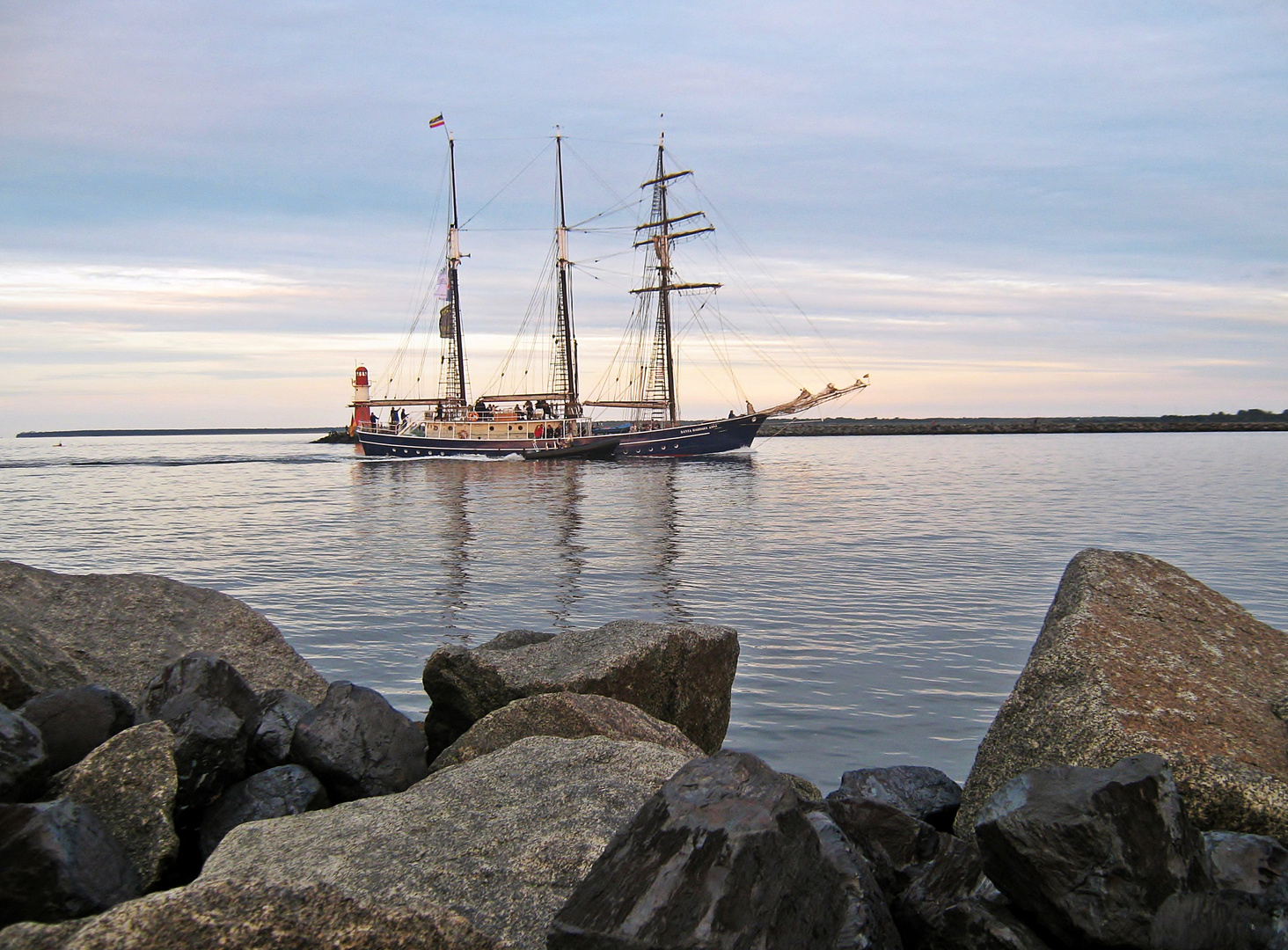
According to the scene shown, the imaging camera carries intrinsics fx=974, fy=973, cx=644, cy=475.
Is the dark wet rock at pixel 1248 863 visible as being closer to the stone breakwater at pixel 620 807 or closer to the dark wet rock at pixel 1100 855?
the stone breakwater at pixel 620 807

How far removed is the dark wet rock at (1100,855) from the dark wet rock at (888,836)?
570mm

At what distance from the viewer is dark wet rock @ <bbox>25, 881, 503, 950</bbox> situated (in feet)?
9.19

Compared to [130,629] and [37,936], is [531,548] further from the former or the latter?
[37,936]

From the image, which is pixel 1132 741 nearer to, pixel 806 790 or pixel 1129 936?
pixel 1129 936

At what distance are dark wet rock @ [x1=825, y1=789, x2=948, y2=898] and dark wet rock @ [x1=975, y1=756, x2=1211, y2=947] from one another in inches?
22.4

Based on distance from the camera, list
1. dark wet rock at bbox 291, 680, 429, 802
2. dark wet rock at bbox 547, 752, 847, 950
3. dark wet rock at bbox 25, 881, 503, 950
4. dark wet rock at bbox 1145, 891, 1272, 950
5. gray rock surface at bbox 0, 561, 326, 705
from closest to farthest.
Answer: dark wet rock at bbox 547, 752, 847, 950
dark wet rock at bbox 25, 881, 503, 950
dark wet rock at bbox 1145, 891, 1272, 950
dark wet rock at bbox 291, 680, 429, 802
gray rock surface at bbox 0, 561, 326, 705

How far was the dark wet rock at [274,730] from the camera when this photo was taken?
526cm

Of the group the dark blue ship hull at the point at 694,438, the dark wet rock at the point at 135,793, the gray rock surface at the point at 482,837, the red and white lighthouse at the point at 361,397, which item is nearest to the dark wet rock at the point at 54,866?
the dark wet rock at the point at 135,793

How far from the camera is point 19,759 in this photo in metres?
4.26

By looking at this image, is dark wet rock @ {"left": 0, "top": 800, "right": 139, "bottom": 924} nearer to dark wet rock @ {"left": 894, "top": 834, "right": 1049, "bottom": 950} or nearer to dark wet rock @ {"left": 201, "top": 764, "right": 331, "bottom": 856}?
dark wet rock @ {"left": 201, "top": 764, "right": 331, "bottom": 856}

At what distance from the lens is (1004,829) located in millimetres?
3320

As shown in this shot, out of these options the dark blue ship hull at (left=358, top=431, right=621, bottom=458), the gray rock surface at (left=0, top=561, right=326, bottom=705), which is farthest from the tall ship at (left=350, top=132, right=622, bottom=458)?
the gray rock surface at (left=0, top=561, right=326, bottom=705)

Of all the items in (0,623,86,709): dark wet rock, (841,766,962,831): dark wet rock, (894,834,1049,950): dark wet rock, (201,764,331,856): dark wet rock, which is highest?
(0,623,86,709): dark wet rock

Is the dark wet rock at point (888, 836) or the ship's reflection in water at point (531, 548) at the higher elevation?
the dark wet rock at point (888, 836)
